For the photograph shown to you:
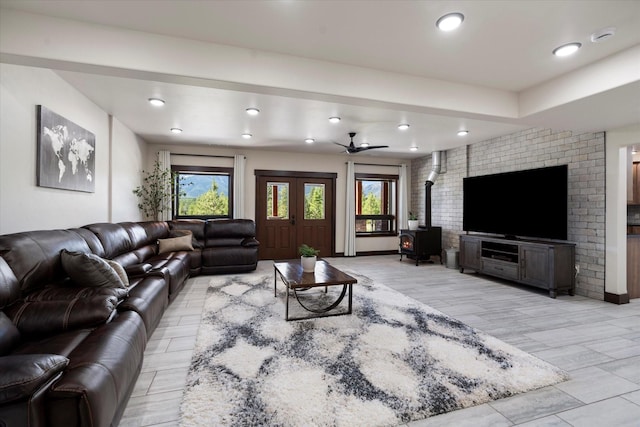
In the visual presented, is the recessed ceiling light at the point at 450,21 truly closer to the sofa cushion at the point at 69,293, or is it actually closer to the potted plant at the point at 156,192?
the sofa cushion at the point at 69,293

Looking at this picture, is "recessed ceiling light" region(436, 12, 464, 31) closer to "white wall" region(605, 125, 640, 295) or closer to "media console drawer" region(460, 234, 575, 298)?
"white wall" region(605, 125, 640, 295)

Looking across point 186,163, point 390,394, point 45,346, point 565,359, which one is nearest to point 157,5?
point 45,346

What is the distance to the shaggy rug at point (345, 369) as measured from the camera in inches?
67.9

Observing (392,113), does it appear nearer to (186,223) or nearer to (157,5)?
(157,5)

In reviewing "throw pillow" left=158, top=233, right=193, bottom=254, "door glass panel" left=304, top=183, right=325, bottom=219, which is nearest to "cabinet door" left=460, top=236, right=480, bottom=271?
"door glass panel" left=304, top=183, right=325, bottom=219

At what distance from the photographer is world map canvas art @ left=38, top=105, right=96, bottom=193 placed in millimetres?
2758

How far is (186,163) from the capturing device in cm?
638

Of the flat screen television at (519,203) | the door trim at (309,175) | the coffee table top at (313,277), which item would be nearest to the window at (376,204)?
the door trim at (309,175)

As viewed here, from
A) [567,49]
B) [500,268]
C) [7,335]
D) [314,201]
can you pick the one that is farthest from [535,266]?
[7,335]

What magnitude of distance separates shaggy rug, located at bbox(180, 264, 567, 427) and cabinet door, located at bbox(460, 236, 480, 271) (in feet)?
8.13

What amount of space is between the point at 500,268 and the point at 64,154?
6.10 meters

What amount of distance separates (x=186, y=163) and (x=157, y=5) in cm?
480

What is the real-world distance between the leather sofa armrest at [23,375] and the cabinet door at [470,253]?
5628 mm

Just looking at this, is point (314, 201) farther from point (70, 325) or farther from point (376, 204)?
point (70, 325)
